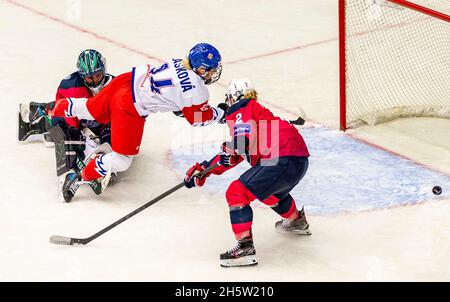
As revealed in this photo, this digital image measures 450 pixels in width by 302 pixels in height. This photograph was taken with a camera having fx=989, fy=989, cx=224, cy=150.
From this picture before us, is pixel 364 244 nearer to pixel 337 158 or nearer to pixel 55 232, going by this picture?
pixel 337 158

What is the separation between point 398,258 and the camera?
15.8 ft

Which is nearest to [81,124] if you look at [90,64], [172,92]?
[90,64]

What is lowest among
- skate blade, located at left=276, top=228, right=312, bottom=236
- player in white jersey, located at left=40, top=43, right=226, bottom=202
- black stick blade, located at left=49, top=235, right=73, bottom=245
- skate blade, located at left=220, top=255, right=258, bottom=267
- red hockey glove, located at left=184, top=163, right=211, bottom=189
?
skate blade, located at left=220, top=255, right=258, bottom=267

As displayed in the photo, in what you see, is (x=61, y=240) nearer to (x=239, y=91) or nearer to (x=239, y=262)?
(x=239, y=262)

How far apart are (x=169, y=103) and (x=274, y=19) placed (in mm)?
3741

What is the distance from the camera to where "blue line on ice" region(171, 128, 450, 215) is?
546 centimetres

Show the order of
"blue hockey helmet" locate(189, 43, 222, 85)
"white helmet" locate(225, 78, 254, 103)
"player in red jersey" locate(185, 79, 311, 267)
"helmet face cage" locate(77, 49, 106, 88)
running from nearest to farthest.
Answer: "player in red jersey" locate(185, 79, 311, 267)
"white helmet" locate(225, 78, 254, 103)
"blue hockey helmet" locate(189, 43, 222, 85)
"helmet face cage" locate(77, 49, 106, 88)

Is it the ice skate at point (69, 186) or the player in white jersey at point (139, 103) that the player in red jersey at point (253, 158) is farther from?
the ice skate at point (69, 186)

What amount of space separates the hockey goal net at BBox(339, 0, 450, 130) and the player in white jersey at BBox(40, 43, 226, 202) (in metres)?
1.46

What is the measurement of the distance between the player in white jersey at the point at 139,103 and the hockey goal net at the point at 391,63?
1460 millimetres

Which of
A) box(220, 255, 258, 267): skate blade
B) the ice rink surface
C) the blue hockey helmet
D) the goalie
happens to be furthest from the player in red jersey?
the goalie

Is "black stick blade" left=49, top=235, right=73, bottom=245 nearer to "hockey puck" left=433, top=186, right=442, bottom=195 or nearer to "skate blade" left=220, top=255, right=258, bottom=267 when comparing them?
"skate blade" left=220, top=255, right=258, bottom=267
